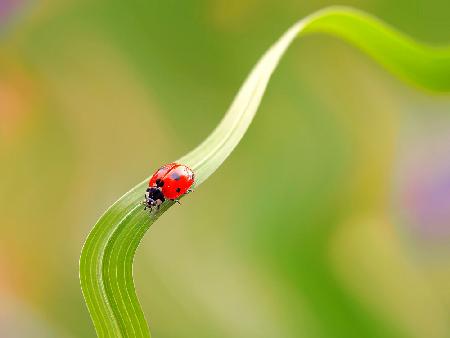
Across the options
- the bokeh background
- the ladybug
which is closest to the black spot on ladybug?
the ladybug

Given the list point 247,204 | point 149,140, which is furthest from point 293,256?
point 149,140

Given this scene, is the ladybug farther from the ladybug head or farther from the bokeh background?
the bokeh background

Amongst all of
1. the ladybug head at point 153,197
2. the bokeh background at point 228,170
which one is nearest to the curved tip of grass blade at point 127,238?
the ladybug head at point 153,197

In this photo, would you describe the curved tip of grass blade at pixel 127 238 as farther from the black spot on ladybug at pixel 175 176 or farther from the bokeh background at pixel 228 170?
the bokeh background at pixel 228 170

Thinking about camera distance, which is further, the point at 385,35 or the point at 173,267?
the point at 173,267

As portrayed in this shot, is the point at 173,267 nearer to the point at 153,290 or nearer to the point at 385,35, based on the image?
the point at 153,290

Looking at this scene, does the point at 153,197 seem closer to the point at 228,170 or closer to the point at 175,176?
the point at 175,176
